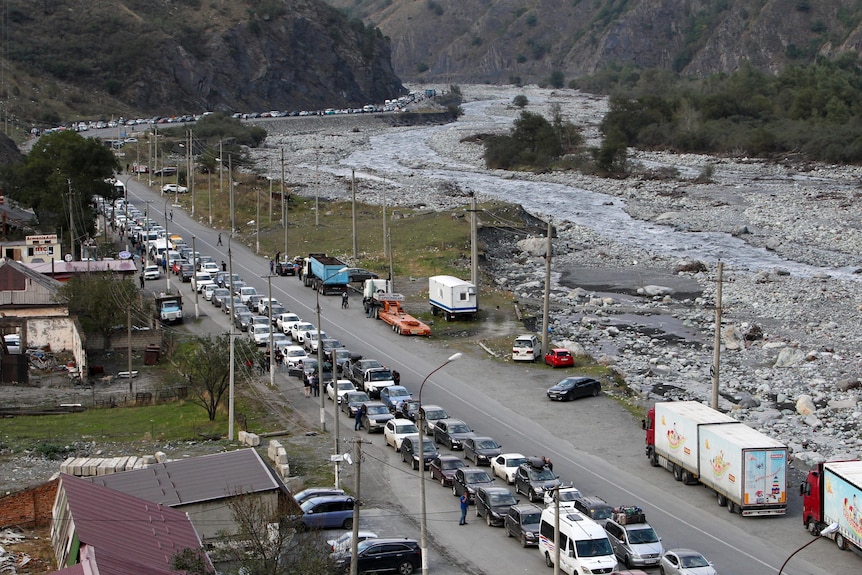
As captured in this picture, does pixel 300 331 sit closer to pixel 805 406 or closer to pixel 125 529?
pixel 805 406

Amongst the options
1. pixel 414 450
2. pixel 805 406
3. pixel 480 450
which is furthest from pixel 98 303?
pixel 805 406

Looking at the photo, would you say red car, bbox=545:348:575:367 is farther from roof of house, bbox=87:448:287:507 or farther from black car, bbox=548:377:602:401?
roof of house, bbox=87:448:287:507

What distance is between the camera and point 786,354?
46812 mm

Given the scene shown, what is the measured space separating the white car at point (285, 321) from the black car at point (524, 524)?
82.5 ft

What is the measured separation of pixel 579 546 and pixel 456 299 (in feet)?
94.1

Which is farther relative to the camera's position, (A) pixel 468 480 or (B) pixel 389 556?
(A) pixel 468 480

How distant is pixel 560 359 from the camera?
45.8m

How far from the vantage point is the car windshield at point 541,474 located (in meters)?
30.2

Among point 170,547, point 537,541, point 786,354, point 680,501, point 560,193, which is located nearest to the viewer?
point 170,547

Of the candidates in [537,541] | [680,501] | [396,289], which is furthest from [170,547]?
[396,289]

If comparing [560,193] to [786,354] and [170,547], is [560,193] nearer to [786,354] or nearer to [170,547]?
[786,354]

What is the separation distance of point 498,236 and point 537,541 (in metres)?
52.1

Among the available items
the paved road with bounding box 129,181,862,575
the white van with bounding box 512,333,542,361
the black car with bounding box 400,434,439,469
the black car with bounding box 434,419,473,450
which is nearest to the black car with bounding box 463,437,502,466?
the black car with bounding box 434,419,473,450

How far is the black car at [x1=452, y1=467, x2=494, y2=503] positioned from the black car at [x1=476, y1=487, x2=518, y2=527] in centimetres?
83
